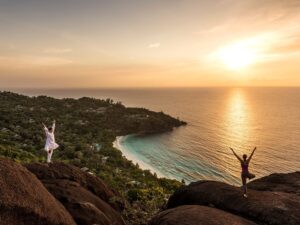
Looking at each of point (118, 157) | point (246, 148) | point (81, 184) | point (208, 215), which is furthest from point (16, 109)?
point (208, 215)

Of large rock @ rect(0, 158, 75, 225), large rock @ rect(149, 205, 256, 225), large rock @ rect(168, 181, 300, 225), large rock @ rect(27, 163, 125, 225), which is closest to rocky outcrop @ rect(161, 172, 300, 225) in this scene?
large rock @ rect(168, 181, 300, 225)

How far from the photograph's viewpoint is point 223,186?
1591 cm

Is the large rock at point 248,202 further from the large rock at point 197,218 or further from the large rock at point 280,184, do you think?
the large rock at point 280,184

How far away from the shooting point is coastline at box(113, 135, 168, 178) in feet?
197

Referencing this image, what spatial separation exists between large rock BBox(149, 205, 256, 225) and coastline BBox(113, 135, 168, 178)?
4377 centimetres

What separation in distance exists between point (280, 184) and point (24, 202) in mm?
14211

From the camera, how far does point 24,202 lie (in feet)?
32.0

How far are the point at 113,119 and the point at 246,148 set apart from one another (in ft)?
148

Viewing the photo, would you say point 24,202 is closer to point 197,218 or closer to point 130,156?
point 197,218

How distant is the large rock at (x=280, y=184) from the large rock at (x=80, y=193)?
856cm

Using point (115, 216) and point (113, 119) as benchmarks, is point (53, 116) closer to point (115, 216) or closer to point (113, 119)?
point (113, 119)

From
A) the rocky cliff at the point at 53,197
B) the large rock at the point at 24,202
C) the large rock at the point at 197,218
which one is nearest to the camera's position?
the large rock at the point at 24,202

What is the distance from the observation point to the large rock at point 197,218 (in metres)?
11.6

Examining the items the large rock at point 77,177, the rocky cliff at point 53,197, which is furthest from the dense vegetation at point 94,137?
the rocky cliff at point 53,197
